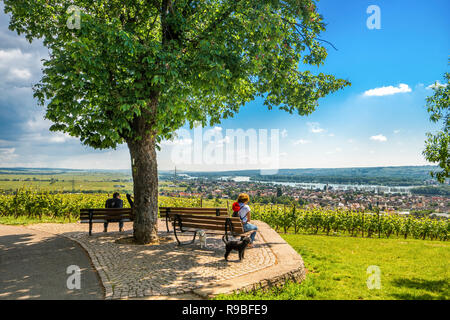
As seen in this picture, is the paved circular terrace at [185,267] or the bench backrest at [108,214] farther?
the bench backrest at [108,214]

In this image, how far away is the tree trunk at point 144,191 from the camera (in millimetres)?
8133

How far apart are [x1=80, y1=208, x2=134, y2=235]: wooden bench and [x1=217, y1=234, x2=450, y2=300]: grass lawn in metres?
5.79

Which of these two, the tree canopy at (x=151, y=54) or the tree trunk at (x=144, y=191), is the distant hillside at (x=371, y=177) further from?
the tree trunk at (x=144, y=191)

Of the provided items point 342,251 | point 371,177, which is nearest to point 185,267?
point 342,251

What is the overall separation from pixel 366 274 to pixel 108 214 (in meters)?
7.62

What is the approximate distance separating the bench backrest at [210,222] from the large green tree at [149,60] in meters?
1.01

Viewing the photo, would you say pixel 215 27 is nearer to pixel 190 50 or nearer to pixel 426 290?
pixel 190 50

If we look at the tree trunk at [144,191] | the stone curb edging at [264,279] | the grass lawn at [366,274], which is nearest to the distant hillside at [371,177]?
the grass lawn at [366,274]

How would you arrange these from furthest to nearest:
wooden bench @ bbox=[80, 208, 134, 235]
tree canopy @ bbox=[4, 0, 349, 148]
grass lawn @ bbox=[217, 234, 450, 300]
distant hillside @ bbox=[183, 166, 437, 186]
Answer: distant hillside @ bbox=[183, 166, 437, 186]
wooden bench @ bbox=[80, 208, 134, 235]
tree canopy @ bbox=[4, 0, 349, 148]
grass lawn @ bbox=[217, 234, 450, 300]

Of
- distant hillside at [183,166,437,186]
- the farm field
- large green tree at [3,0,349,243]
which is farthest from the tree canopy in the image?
distant hillside at [183,166,437,186]

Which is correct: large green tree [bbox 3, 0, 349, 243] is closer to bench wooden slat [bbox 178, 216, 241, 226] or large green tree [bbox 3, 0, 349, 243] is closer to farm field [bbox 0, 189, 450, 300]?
bench wooden slat [bbox 178, 216, 241, 226]

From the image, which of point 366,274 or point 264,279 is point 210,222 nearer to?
point 264,279

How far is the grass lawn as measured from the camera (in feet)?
16.2
